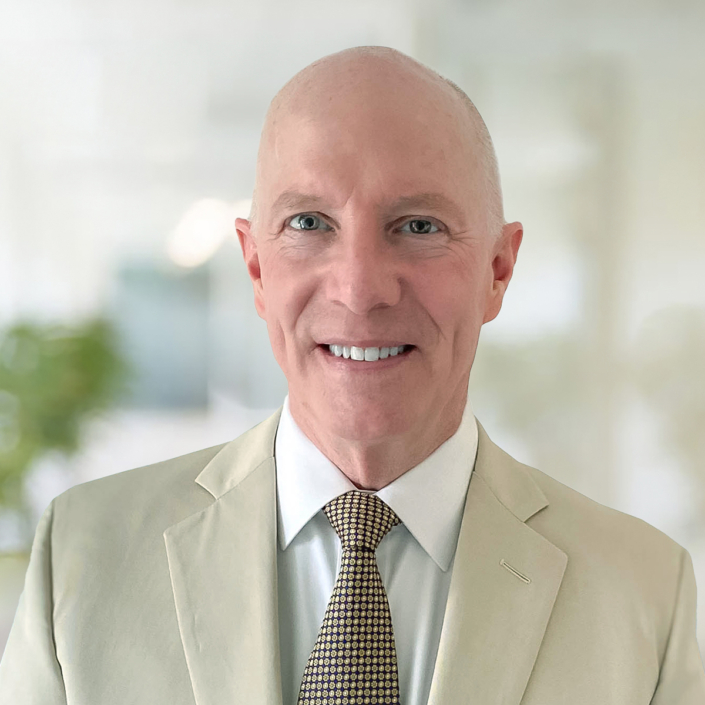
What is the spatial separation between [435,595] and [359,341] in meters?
0.43

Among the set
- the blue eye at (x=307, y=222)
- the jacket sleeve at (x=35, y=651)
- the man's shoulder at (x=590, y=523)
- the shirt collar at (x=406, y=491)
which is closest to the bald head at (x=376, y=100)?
the blue eye at (x=307, y=222)

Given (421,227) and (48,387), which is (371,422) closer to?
(421,227)

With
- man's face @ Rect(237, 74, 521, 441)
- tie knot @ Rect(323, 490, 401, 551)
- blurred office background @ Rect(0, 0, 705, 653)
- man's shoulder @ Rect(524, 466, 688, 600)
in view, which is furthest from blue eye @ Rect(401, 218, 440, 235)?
blurred office background @ Rect(0, 0, 705, 653)

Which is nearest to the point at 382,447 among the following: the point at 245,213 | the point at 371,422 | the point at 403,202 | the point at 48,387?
the point at 371,422

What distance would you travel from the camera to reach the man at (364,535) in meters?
1.17

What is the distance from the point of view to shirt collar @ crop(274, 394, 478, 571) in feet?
4.21

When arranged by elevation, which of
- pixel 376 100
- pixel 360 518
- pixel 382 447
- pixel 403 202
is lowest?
pixel 360 518

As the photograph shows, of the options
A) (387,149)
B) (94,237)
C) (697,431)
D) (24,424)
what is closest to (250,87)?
(94,237)

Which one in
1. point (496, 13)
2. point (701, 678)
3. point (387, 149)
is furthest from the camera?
point (496, 13)

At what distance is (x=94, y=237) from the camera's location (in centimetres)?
279

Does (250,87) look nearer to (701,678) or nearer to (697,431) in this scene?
(697,431)

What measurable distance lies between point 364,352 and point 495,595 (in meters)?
0.43

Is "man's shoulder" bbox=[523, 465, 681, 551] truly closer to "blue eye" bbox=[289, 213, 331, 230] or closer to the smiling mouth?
the smiling mouth

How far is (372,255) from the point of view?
1161mm
